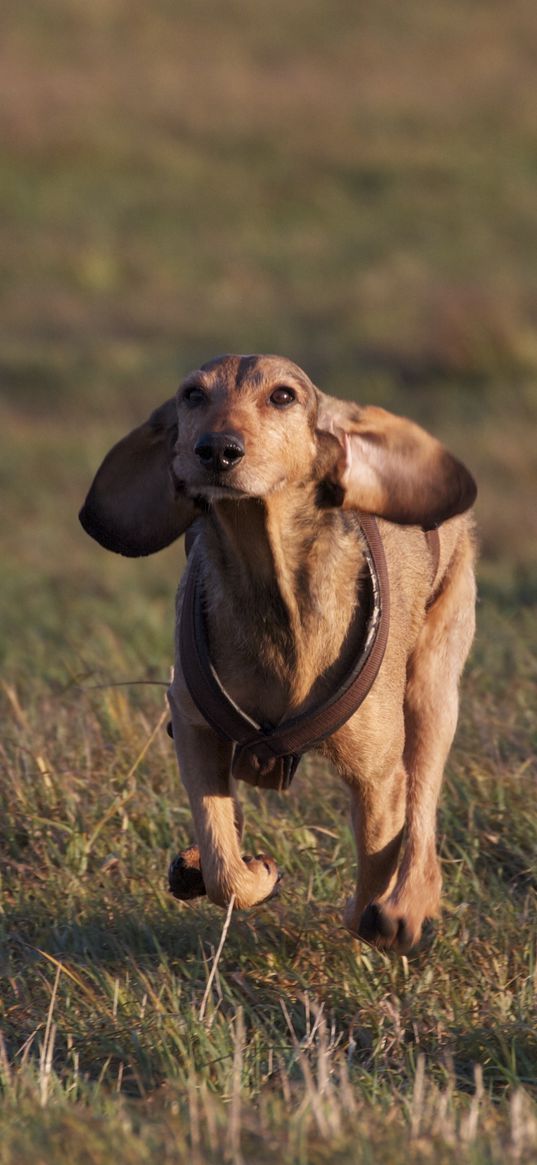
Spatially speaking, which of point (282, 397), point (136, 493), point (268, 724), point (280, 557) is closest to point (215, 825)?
point (268, 724)

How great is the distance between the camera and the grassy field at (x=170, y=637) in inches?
145

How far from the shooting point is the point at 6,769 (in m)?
5.47

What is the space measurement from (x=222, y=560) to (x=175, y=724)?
1.49 feet

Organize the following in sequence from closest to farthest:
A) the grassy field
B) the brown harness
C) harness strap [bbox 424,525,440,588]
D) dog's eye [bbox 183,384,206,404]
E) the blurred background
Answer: the grassy field, dog's eye [bbox 183,384,206,404], the brown harness, harness strap [bbox 424,525,440,588], the blurred background

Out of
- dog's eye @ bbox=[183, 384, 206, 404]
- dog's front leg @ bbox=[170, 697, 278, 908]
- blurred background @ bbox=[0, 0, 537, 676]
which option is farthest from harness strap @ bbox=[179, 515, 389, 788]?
blurred background @ bbox=[0, 0, 537, 676]

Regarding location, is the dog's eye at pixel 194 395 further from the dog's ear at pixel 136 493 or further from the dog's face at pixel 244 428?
the dog's ear at pixel 136 493

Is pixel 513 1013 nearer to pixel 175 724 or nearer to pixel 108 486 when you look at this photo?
pixel 175 724

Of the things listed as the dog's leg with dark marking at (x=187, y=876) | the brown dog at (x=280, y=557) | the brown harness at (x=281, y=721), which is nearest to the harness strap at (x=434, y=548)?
the brown dog at (x=280, y=557)

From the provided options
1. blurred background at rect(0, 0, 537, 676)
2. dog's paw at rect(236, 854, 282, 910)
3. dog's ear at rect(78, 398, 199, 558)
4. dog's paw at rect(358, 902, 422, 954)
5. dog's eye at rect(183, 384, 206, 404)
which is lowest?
dog's paw at rect(358, 902, 422, 954)

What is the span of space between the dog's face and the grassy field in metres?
1.15

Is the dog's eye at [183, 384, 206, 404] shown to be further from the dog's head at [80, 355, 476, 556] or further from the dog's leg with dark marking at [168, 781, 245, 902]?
the dog's leg with dark marking at [168, 781, 245, 902]

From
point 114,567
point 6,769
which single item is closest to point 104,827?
point 6,769

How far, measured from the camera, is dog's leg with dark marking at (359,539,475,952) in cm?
431

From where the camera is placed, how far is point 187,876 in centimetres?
440
